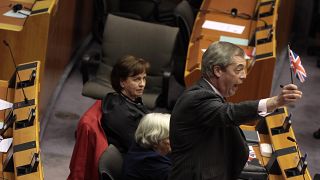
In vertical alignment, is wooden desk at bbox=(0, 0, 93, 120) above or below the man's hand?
below

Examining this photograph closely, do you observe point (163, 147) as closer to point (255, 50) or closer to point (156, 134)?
point (156, 134)

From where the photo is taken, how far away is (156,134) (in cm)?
388

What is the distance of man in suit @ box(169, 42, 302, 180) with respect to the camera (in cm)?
307

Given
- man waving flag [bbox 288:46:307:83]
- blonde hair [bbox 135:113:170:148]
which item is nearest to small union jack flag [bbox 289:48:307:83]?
man waving flag [bbox 288:46:307:83]

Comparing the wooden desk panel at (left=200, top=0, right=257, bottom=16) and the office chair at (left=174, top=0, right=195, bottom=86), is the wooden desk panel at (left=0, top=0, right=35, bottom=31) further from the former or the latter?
the wooden desk panel at (left=200, top=0, right=257, bottom=16)

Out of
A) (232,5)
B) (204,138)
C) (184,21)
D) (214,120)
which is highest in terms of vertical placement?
(214,120)

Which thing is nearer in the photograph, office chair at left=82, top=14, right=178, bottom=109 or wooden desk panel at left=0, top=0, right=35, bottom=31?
wooden desk panel at left=0, top=0, right=35, bottom=31

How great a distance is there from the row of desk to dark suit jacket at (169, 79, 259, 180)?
0.85 m

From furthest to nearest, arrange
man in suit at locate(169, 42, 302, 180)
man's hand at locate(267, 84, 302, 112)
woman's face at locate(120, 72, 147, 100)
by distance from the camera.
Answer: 1. woman's face at locate(120, 72, 147, 100)
2. man in suit at locate(169, 42, 302, 180)
3. man's hand at locate(267, 84, 302, 112)

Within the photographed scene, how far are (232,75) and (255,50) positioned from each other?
2.52 metres

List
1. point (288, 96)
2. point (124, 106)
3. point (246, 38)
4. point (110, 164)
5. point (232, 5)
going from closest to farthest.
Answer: point (288, 96) < point (110, 164) < point (124, 106) < point (246, 38) < point (232, 5)

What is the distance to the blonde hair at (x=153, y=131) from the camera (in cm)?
388

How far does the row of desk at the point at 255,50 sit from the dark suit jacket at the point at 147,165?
2.23 feet

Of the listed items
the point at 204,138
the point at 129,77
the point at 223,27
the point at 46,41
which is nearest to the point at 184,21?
the point at 223,27
